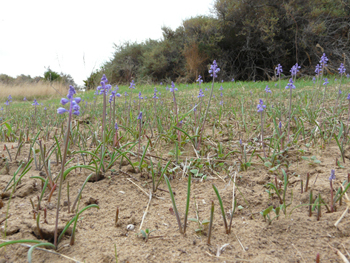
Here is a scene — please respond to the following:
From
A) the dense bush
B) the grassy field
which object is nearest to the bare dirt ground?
the grassy field

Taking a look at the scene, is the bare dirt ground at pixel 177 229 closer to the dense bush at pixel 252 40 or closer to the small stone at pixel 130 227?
the small stone at pixel 130 227

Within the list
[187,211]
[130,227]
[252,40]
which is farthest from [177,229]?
[252,40]

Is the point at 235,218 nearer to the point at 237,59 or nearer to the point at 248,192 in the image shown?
the point at 248,192

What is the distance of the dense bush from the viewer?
522 inches

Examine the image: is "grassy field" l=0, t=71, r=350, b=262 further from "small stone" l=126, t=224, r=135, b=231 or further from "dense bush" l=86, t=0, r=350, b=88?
"dense bush" l=86, t=0, r=350, b=88

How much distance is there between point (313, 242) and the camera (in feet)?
4.18

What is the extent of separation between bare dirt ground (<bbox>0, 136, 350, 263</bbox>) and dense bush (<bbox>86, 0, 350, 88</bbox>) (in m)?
11.2

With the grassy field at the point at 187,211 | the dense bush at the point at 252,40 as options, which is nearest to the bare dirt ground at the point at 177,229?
the grassy field at the point at 187,211

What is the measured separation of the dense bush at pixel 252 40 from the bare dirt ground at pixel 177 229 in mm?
11179

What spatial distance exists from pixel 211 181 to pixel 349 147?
58.9 inches

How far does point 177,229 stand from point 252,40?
15.4 m

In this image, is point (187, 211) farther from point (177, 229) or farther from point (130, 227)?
point (130, 227)

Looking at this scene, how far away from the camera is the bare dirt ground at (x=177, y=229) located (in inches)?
48.4

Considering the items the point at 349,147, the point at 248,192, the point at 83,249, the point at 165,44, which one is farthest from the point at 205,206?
the point at 165,44
